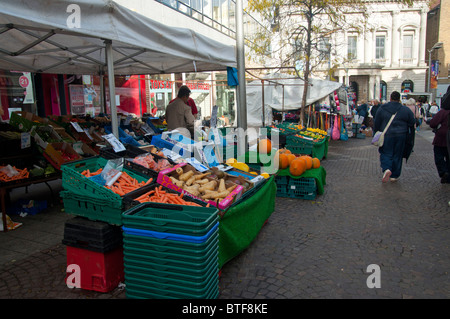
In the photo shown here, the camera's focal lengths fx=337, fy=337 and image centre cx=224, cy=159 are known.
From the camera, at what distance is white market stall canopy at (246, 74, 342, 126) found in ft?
47.9

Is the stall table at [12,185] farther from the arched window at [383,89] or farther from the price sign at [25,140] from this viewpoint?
the arched window at [383,89]

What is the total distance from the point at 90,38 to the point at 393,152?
6642mm

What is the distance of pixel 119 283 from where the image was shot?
11.1 ft

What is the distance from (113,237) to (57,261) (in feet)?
3.88

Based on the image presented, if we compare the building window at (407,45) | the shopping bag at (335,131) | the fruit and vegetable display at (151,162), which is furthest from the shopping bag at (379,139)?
the building window at (407,45)

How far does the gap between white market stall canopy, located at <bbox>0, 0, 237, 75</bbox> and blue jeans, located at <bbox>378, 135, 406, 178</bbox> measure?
3.94 metres

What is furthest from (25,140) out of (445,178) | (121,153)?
(445,178)

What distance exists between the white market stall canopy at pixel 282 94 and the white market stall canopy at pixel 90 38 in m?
6.53

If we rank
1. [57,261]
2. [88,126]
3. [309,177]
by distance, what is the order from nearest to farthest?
1. [57,261]
2. [309,177]
3. [88,126]

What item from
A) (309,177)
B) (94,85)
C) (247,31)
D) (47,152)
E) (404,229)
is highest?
(247,31)

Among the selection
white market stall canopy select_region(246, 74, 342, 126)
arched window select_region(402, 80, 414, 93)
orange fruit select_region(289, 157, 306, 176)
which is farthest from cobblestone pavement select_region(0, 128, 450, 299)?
arched window select_region(402, 80, 414, 93)
